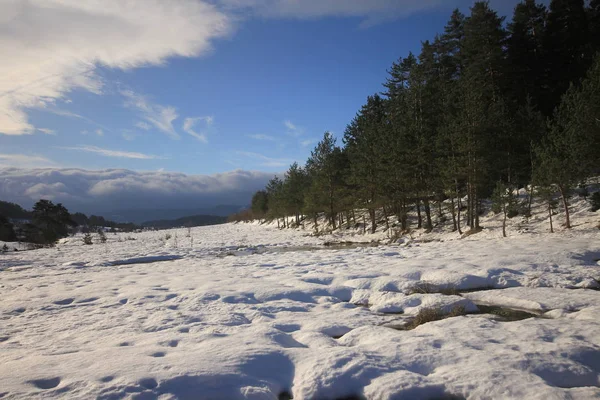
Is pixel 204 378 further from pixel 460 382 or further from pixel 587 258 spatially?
pixel 587 258

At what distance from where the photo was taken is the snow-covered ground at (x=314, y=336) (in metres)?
3.62

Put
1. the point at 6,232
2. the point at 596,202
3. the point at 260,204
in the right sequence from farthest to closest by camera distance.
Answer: the point at 260,204 < the point at 6,232 < the point at 596,202

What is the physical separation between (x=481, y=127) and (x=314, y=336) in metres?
21.4

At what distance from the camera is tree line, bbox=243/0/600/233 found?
1888 centimetres

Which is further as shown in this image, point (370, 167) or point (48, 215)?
point (48, 215)

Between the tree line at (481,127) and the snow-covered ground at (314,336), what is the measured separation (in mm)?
11331

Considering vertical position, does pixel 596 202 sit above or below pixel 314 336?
above

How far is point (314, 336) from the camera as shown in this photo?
17.4ft

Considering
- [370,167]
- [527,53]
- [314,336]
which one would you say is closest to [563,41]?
[527,53]

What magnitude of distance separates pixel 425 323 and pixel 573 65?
4136 cm

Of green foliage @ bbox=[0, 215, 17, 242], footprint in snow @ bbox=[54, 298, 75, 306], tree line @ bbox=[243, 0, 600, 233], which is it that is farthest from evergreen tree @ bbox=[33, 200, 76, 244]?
footprint in snow @ bbox=[54, 298, 75, 306]

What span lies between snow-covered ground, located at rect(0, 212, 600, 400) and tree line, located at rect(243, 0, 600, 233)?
446 inches

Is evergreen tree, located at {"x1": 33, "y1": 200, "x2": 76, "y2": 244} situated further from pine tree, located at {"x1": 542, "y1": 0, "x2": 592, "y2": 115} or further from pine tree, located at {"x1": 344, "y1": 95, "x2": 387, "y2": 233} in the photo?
pine tree, located at {"x1": 542, "y1": 0, "x2": 592, "y2": 115}

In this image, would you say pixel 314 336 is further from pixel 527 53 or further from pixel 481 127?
pixel 527 53
